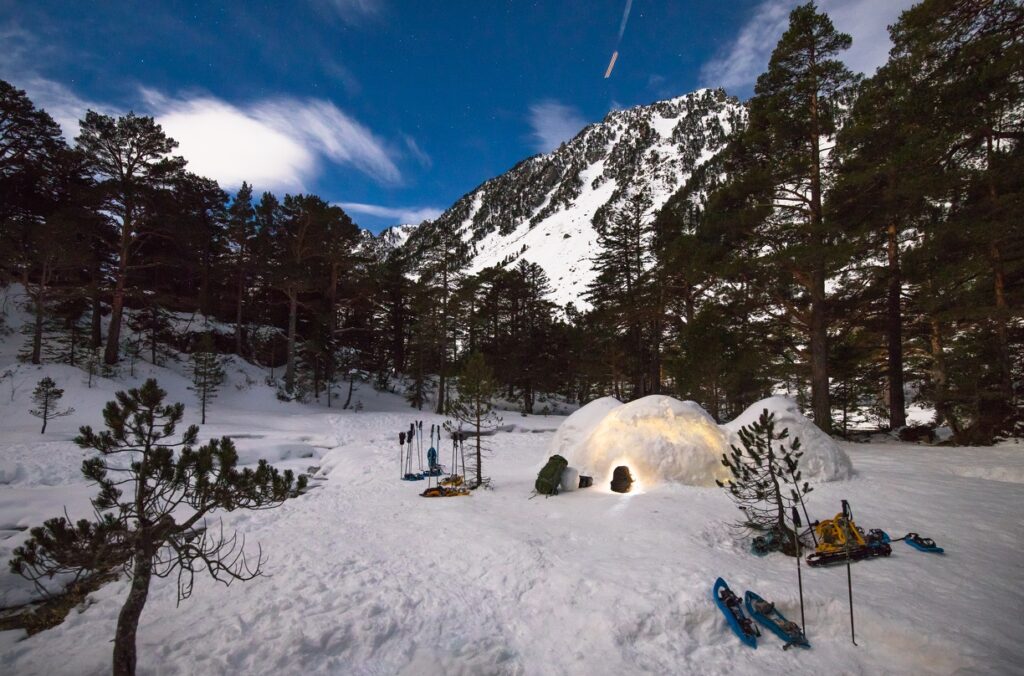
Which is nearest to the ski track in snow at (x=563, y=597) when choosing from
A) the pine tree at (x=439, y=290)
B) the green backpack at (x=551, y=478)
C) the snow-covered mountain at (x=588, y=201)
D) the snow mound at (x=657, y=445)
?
the green backpack at (x=551, y=478)

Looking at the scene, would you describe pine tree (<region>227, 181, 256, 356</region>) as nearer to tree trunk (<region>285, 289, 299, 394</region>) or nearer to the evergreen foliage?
the evergreen foliage

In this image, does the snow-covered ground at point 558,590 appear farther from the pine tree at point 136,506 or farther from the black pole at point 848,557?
the pine tree at point 136,506

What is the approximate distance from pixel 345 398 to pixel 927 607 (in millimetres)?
30731

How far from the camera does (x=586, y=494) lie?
36.2ft

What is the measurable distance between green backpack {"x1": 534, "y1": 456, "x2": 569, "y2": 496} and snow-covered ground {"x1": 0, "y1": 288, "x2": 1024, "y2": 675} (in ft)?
0.97

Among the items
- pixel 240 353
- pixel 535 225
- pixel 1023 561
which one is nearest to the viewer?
pixel 1023 561

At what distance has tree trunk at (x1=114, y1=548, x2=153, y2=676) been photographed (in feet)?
13.2

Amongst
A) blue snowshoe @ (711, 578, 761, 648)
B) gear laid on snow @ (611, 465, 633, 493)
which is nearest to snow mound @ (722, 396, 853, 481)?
gear laid on snow @ (611, 465, 633, 493)

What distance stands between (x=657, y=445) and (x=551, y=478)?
328 centimetres

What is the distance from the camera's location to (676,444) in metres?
11.6

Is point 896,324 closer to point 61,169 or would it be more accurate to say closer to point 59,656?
point 59,656

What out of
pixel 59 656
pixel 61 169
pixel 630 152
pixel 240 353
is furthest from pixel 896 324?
pixel 630 152

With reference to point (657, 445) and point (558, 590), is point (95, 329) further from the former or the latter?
point (657, 445)

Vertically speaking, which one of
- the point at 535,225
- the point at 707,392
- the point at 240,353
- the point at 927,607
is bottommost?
the point at 927,607
